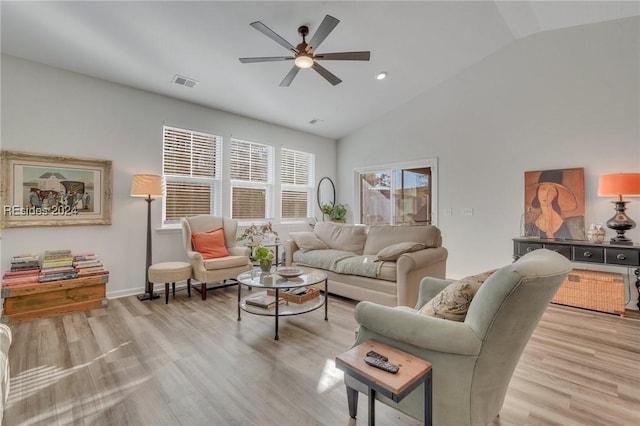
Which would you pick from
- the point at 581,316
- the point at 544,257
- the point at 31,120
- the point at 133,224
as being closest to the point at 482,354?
the point at 544,257

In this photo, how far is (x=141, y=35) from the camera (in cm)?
309

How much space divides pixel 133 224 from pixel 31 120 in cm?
158

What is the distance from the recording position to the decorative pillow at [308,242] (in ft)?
14.4

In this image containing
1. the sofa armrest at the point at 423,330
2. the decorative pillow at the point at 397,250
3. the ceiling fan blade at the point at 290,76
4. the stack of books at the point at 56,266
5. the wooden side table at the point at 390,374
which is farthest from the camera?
the decorative pillow at the point at 397,250

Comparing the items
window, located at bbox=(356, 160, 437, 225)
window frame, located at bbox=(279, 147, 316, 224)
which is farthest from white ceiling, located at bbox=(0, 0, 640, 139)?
window frame, located at bbox=(279, 147, 316, 224)

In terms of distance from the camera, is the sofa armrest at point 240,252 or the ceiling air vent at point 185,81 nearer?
the ceiling air vent at point 185,81

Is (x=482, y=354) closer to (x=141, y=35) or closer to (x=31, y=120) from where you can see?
(x=141, y=35)

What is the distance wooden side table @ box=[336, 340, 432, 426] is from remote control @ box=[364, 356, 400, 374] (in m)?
0.01

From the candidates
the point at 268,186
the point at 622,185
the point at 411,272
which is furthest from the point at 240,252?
the point at 622,185

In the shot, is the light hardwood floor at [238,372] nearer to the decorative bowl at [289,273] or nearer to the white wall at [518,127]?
the decorative bowl at [289,273]

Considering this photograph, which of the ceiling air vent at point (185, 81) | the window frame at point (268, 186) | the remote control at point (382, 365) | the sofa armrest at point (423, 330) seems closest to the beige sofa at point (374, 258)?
the window frame at point (268, 186)

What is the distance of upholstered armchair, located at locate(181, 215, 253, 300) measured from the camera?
3.78 metres

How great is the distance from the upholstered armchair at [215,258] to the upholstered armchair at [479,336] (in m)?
2.86

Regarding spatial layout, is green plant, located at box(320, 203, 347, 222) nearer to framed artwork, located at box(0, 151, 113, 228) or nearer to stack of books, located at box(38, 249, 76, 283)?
framed artwork, located at box(0, 151, 113, 228)
